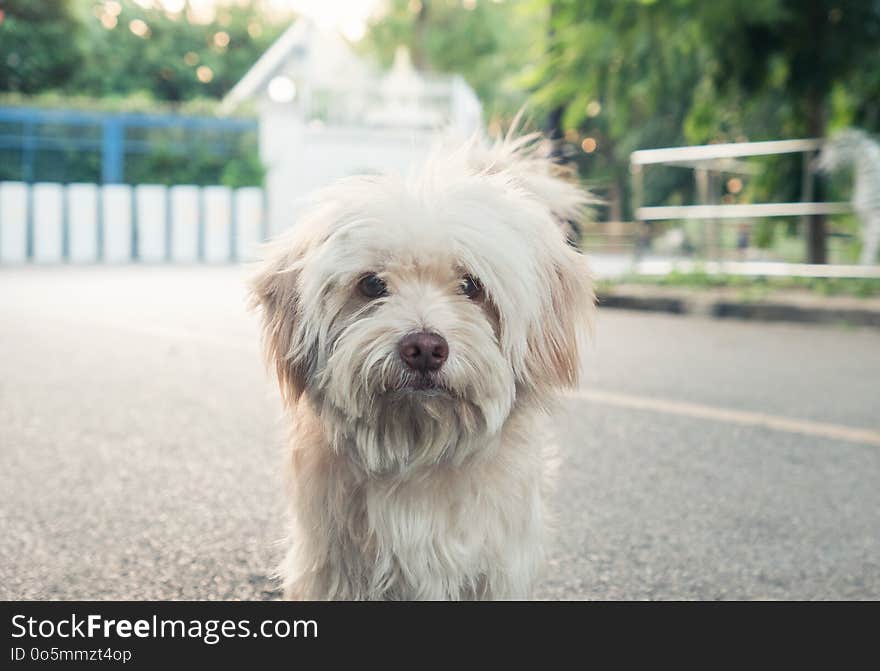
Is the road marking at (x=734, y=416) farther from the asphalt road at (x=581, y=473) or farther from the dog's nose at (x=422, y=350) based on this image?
the dog's nose at (x=422, y=350)

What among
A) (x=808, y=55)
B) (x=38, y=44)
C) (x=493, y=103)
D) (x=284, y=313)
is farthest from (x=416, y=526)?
(x=493, y=103)

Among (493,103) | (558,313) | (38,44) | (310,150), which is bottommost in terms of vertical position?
(558,313)

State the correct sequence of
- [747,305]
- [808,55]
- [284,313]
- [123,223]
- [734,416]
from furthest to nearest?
[123,223]
[808,55]
[747,305]
[734,416]
[284,313]

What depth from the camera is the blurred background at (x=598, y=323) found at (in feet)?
11.5

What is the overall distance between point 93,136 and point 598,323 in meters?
20.9

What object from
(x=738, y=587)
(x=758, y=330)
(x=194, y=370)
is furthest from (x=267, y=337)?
(x=758, y=330)

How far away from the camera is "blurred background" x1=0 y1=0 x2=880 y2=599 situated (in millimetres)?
3508

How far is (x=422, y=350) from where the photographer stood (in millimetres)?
2314

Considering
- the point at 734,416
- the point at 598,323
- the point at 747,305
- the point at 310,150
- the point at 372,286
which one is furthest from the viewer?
the point at 310,150

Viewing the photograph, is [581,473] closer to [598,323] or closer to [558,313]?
[558,313]

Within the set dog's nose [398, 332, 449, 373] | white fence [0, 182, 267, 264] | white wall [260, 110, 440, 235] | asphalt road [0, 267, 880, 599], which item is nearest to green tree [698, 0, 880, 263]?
asphalt road [0, 267, 880, 599]

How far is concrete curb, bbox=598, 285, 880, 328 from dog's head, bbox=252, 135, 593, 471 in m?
8.20
